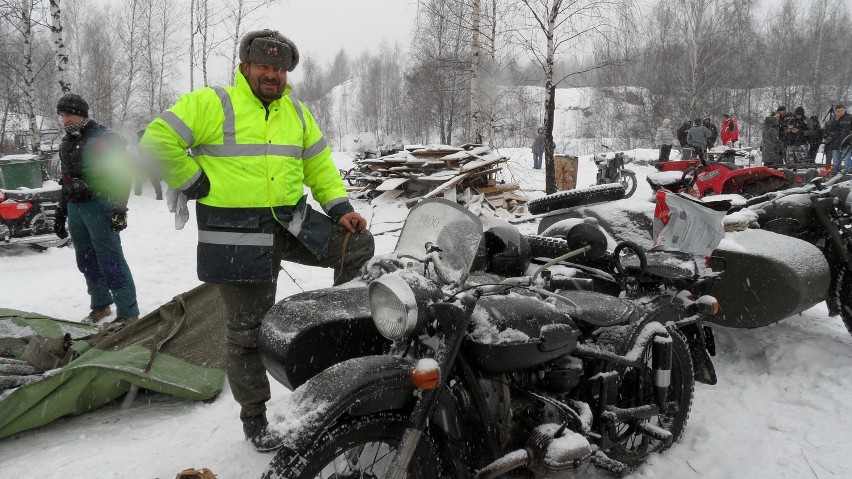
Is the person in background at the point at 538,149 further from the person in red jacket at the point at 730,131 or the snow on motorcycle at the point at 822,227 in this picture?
the snow on motorcycle at the point at 822,227

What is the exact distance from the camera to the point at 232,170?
255 centimetres

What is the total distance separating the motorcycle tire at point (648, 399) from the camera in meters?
2.64

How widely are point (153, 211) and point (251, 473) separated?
34.5ft

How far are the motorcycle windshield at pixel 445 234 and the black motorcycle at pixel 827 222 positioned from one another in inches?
117

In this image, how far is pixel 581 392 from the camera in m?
2.46

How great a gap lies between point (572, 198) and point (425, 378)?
240 cm

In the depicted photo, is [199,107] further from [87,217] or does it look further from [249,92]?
[87,217]

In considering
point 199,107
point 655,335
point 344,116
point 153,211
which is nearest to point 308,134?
point 199,107

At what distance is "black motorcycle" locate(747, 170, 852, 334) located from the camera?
401 cm

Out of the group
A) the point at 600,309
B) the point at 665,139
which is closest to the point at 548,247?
the point at 600,309

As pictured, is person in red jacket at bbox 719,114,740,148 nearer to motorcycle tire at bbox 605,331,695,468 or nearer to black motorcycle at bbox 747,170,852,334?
black motorcycle at bbox 747,170,852,334

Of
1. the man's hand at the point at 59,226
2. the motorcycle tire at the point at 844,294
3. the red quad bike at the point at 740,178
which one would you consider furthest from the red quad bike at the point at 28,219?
the motorcycle tire at the point at 844,294

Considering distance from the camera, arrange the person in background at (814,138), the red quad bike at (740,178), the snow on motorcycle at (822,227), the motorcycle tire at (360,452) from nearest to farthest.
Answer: the motorcycle tire at (360,452)
the snow on motorcycle at (822,227)
the red quad bike at (740,178)
the person in background at (814,138)

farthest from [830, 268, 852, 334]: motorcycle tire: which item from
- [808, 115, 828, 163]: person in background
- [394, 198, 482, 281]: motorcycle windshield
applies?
[808, 115, 828, 163]: person in background
